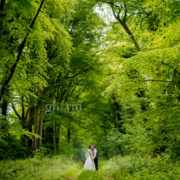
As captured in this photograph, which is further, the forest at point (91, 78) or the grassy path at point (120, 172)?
the grassy path at point (120, 172)

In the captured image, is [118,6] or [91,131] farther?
[91,131]

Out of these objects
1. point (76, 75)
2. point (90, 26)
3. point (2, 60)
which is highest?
point (90, 26)

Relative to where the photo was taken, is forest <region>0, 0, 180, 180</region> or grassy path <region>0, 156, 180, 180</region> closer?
forest <region>0, 0, 180, 180</region>

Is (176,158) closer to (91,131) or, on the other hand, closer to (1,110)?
(1,110)

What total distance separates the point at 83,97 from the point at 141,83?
1141cm

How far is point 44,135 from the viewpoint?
16125 millimetres

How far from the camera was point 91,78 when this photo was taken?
45.6 ft

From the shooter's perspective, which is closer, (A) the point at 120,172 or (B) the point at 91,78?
(A) the point at 120,172

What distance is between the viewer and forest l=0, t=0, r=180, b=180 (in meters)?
5.49

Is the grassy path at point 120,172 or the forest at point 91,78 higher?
the forest at point 91,78

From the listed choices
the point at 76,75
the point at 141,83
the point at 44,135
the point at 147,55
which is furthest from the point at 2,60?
the point at 44,135

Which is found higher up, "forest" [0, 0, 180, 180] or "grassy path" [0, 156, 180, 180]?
"forest" [0, 0, 180, 180]

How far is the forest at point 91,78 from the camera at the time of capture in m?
5.49

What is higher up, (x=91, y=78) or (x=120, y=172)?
(x=91, y=78)
